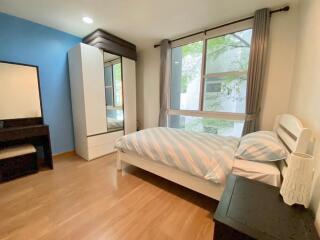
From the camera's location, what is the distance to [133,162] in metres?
2.26

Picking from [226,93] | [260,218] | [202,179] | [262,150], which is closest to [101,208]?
[202,179]

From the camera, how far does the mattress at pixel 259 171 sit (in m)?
1.25

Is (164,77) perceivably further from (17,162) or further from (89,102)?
(17,162)

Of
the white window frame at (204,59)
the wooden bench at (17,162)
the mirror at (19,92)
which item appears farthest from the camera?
the white window frame at (204,59)

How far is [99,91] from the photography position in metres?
2.91

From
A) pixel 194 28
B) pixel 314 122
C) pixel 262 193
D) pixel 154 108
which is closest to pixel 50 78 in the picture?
pixel 154 108

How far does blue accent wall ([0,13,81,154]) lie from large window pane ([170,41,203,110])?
7.15 feet

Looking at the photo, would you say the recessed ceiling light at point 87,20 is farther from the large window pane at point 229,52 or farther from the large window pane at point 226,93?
the large window pane at point 226,93

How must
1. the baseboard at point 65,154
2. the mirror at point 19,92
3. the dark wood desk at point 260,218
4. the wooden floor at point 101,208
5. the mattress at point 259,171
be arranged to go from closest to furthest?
1. the dark wood desk at point 260,218
2. the mattress at point 259,171
3. the wooden floor at point 101,208
4. the mirror at point 19,92
5. the baseboard at point 65,154

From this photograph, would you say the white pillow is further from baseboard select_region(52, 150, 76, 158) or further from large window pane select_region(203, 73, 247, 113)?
baseboard select_region(52, 150, 76, 158)

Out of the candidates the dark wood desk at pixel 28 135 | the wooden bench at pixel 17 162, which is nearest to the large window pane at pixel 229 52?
the dark wood desk at pixel 28 135

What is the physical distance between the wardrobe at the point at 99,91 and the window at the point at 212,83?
1.11 metres

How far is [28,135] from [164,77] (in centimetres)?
265

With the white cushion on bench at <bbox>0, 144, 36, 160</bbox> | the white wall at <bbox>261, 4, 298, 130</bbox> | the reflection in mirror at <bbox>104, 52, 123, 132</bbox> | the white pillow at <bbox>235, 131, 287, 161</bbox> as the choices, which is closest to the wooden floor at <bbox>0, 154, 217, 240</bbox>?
the white cushion on bench at <bbox>0, 144, 36, 160</bbox>
